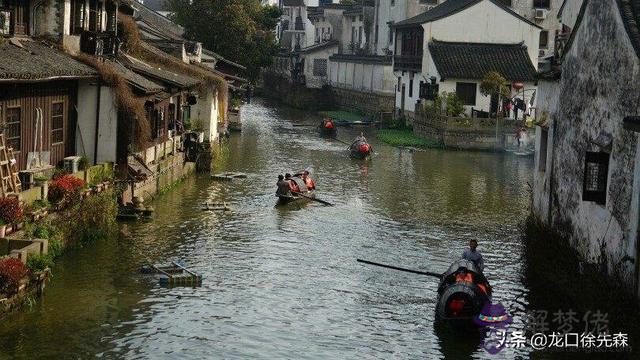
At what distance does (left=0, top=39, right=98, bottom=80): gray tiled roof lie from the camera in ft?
85.6

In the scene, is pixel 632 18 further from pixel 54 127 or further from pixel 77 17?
pixel 77 17

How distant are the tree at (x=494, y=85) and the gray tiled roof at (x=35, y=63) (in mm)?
37891

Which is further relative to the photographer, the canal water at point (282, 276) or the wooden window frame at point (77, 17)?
the wooden window frame at point (77, 17)

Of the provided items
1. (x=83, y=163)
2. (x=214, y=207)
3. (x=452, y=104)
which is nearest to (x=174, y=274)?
(x=83, y=163)

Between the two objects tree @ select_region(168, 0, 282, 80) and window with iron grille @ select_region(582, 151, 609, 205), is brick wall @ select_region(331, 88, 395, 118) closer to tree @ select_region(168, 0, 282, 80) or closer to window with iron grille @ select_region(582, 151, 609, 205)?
tree @ select_region(168, 0, 282, 80)

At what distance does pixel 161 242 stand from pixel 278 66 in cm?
9917

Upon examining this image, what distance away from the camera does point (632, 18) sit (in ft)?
74.8

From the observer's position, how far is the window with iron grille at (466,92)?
229ft

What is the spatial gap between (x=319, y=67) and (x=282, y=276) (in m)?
85.6

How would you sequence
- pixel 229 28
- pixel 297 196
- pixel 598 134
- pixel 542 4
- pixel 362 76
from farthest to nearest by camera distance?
pixel 362 76, pixel 542 4, pixel 229 28, pixel 297 196, pixel 598 134

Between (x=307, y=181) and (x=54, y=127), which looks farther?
(x=307, y=181)

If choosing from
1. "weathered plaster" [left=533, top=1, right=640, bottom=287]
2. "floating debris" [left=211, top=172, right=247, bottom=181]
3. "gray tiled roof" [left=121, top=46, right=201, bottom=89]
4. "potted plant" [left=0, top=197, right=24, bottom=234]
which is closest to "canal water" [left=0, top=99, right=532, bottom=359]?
"floating debris" [left=211, top=172, right=247, bottom=181]

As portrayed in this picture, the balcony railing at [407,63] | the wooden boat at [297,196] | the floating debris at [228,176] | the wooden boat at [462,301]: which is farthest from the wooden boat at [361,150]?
the wooden boat at [462,301]

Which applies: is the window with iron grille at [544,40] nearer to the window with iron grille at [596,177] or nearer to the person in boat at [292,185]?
the person in boat at [292,185]
